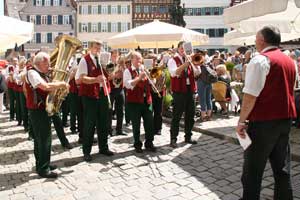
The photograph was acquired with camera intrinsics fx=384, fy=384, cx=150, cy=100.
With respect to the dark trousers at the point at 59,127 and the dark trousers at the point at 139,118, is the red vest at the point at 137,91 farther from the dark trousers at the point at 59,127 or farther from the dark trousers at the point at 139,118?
the dark trousers at the point at 59,127

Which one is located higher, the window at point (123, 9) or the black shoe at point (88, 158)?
the window at point (123, 9)

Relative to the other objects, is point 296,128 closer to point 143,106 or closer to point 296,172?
point 296,172

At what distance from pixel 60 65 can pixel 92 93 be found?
84cm

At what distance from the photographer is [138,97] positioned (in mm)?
6863

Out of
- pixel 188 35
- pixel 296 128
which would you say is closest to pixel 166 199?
pixel 296 128

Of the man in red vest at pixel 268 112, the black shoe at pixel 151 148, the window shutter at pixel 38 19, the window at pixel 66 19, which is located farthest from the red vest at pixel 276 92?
the window shutter at pixel 38 19

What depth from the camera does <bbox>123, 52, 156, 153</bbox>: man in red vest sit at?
6.87m

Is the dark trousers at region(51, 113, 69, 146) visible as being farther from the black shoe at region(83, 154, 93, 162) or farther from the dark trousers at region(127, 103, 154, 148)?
the dark trousers at region(127, 103, 154, 148)

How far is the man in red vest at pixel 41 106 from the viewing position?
17.9 ft

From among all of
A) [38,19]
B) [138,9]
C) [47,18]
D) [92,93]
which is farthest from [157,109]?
[38,19]

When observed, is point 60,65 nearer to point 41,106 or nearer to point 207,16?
point 41,106

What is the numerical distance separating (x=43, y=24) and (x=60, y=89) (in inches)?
2204

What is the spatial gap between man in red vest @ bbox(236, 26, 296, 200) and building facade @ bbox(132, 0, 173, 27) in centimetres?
5650

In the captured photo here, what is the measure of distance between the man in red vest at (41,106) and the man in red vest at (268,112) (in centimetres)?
280
